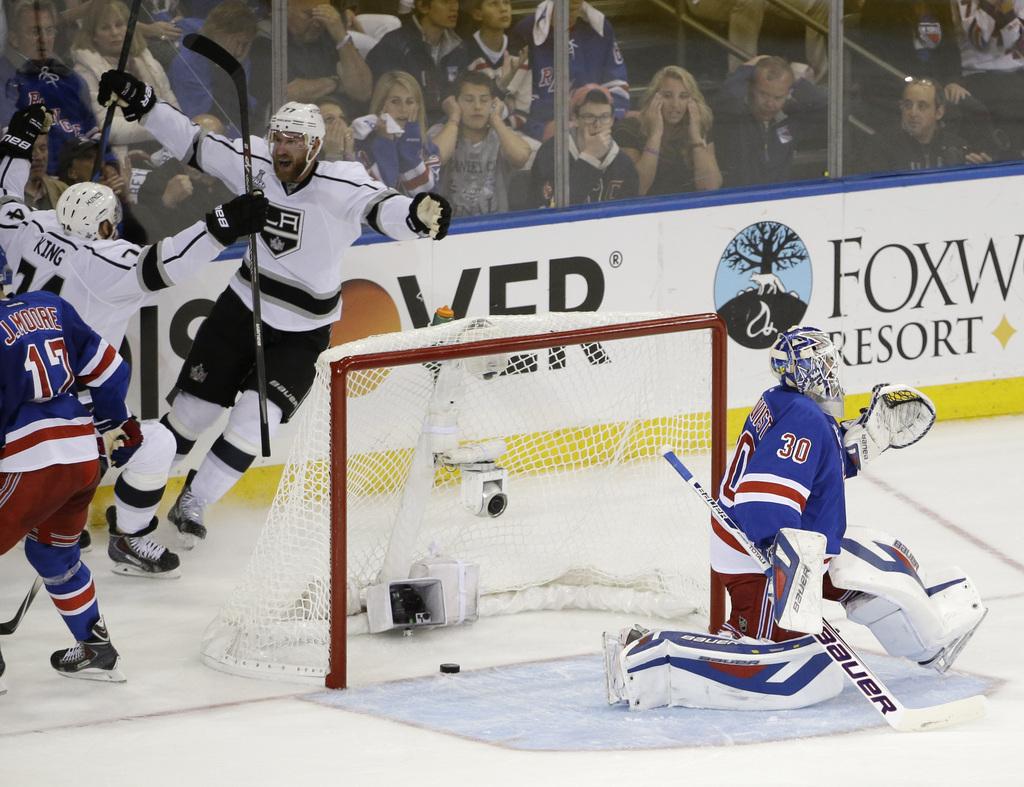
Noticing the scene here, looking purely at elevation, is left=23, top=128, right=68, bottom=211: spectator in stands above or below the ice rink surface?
above

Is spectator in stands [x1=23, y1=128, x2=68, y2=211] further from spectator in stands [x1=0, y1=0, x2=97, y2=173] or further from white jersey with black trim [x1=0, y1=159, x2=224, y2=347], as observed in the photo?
white jersey with black trim [x1=0, y1=159, x2=224, y2=347]

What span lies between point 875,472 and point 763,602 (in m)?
2.33

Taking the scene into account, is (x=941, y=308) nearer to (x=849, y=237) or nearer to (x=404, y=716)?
(x=849, y=237)

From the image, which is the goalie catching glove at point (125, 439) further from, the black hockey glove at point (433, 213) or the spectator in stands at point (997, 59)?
the spectator in stands at point (997, 59)

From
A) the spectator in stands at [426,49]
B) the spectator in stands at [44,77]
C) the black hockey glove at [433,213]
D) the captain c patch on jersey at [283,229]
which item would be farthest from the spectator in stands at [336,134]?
the black hockey glove at [433,213]

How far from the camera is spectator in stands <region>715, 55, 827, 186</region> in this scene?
7055mm

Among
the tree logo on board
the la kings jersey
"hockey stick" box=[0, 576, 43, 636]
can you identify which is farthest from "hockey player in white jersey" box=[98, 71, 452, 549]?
the tree logo on board

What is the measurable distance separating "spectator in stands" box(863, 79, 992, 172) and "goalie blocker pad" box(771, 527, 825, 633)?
3.25 meters

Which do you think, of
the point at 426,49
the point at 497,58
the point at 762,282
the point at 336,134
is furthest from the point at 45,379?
the point at 762,282

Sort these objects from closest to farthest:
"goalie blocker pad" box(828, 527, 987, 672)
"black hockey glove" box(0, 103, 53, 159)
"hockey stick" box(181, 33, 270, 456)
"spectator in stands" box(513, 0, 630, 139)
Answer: "goalie blocker pad" box(828, 527, 987, 672), "hockey stick" box(181, 33, 270, 456), "black hockey glove" box(0, 103, 53, 159), "spectator in stands" box(513, 0, 630, 139)

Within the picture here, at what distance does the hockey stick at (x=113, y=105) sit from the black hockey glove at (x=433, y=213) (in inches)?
33.0

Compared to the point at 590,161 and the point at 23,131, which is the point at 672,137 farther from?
the point at 23,131

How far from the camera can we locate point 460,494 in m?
5.16

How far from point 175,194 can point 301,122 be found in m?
0.71
